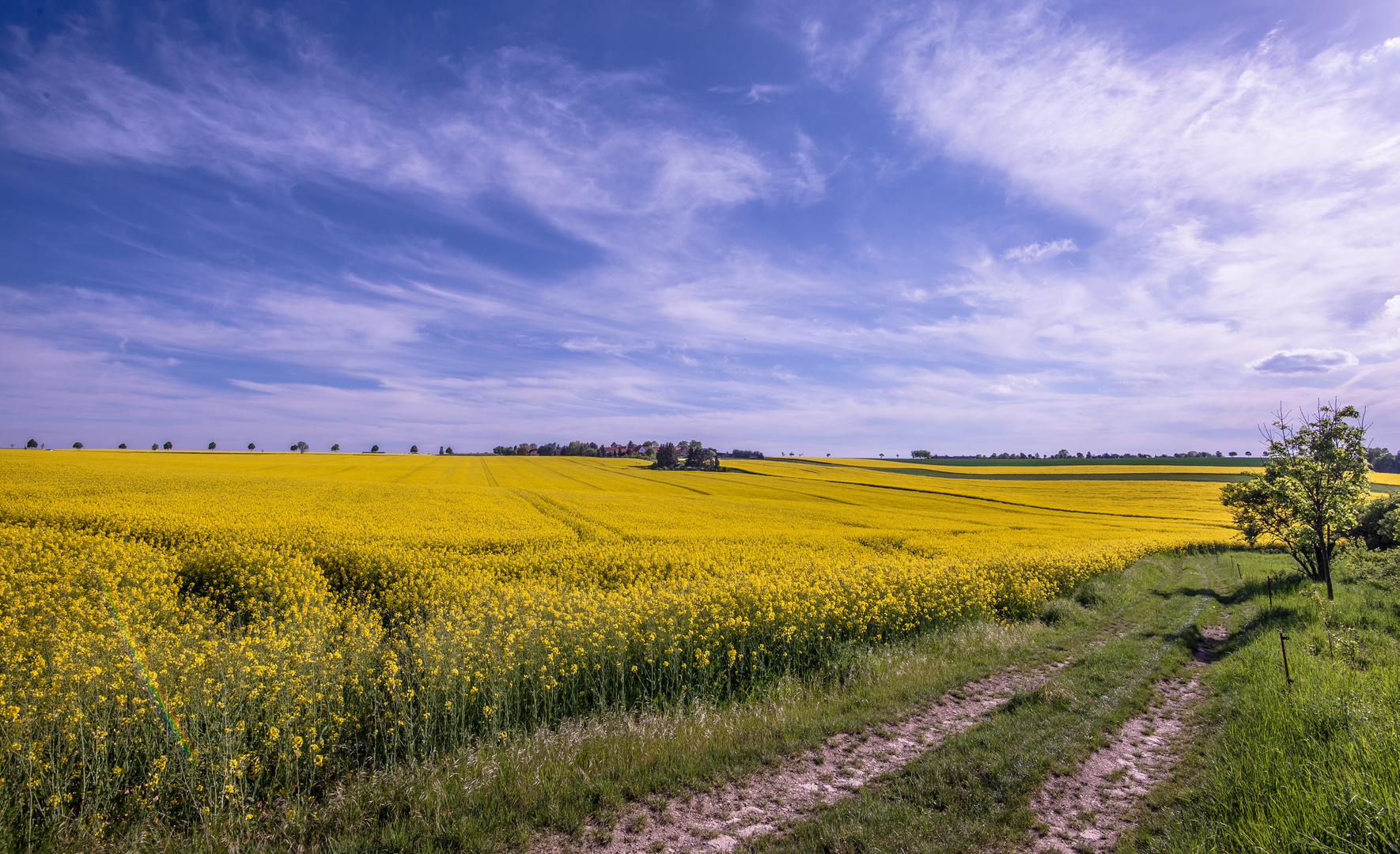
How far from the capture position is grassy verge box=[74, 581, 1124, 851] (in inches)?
163

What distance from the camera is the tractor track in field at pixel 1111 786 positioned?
175 inches

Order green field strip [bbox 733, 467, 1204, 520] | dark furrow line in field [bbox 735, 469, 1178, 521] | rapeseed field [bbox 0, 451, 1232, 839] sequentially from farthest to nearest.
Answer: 1. green field strip [bbox 733, 467, 1204, 520]
2. dark furrow line in field [bbox 735, 469, 1178, 521]
3. rapeseed field [bbox 0, 451, 1232, 839]

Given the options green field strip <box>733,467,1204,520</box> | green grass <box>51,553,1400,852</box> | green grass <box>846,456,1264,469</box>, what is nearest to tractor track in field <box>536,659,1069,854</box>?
green grass <box>51,553,1400,852</box>

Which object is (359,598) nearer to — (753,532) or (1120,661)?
(753,532)

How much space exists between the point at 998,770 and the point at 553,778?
435 centimetres

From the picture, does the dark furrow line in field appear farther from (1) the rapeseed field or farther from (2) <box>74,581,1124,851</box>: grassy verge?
(2) <box>74,581,1124,851</box>: grassy verge

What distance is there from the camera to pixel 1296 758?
15.4ft

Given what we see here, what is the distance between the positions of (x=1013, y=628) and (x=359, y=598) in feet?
48.5

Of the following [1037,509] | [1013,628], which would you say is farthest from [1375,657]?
[1037,509]

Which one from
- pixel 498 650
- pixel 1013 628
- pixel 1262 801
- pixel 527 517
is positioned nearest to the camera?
pixel 1262 801

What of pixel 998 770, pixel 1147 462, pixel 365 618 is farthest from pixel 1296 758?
pixel 1147 462

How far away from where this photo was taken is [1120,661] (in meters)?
9.05

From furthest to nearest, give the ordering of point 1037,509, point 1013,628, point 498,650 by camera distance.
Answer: point 1037,509, point 1013,628, point 498,650

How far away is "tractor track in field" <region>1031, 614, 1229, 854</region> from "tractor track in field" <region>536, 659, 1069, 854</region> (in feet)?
4.14
